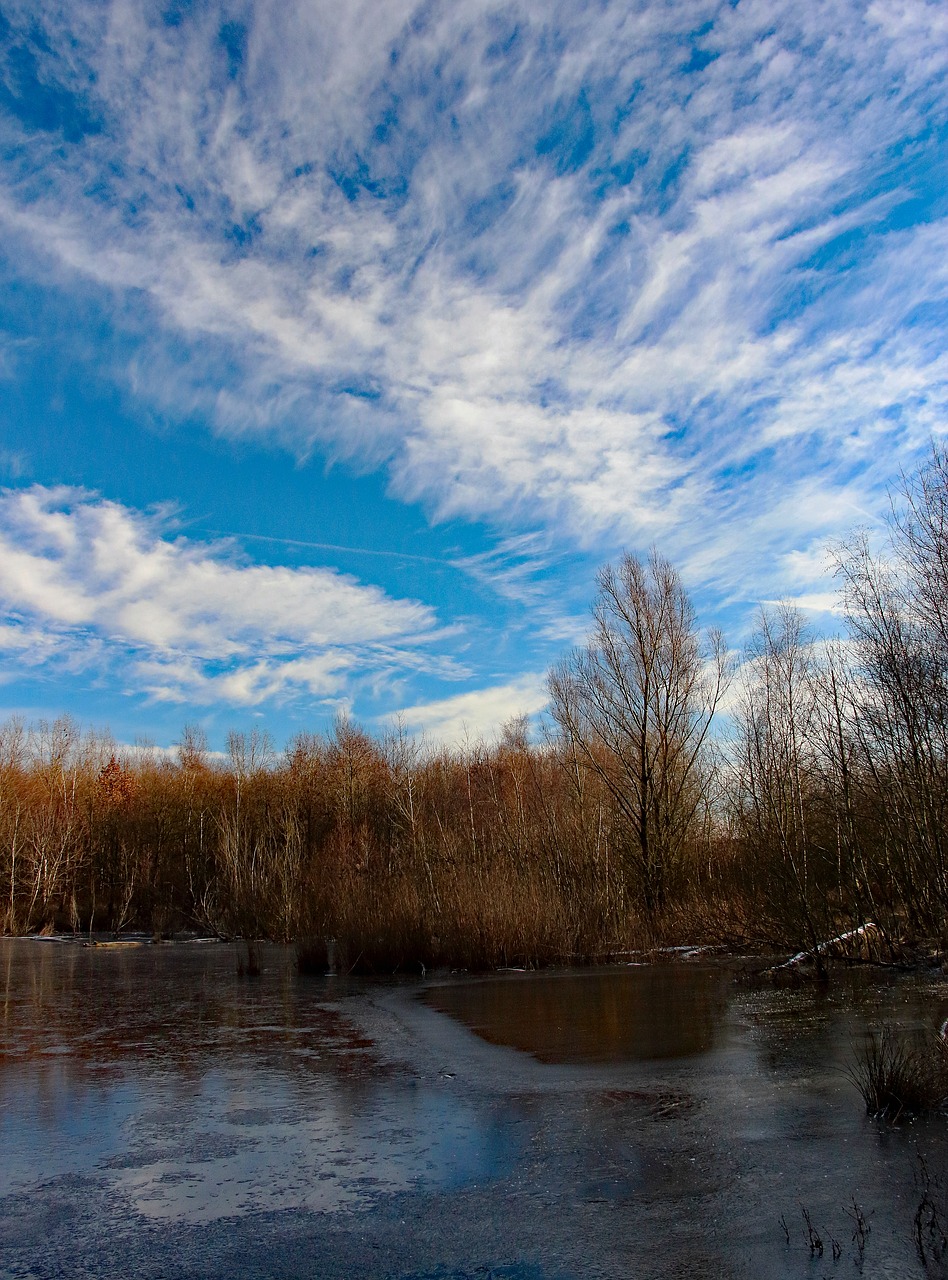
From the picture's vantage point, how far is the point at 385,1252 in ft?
14.9

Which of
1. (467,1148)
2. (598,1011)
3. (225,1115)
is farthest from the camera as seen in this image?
(598,1011)

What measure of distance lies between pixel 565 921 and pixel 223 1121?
13.5 meters

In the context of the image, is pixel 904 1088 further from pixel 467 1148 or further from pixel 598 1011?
pixel 598 1011

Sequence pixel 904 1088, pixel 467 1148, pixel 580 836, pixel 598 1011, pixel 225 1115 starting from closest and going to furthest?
pixel 467 1148 → pixel 904 1088 → pixel 225 1115 → pixel 598 1011 → pixel 580 836

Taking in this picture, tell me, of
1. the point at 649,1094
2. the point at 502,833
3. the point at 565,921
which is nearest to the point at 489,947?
the point at 565,921

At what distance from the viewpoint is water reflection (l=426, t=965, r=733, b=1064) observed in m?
9.84

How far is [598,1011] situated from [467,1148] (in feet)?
21.9

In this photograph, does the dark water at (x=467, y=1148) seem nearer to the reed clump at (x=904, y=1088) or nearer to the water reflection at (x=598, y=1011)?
the water reflection at (x=598, y=1011)

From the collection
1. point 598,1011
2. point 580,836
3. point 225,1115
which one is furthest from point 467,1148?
point 580,836

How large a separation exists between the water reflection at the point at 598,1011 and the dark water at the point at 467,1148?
0.08 meters

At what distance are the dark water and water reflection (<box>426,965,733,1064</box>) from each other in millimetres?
83

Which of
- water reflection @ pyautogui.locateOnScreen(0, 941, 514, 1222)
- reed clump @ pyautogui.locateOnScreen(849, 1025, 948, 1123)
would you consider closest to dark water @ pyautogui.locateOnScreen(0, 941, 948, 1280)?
water reflection @ pyautogui.locateOnScreen(0, 941, 514, 1222)

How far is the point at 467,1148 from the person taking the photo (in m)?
6.28

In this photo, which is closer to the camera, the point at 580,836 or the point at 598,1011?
the point at 598,1011
